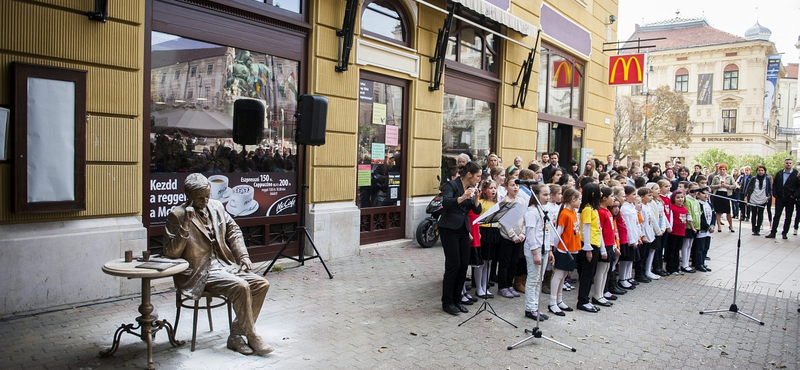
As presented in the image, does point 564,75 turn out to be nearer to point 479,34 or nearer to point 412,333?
point 479,34

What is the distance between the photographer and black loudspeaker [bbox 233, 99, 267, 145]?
274 inches

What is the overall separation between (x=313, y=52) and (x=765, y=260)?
378 inches

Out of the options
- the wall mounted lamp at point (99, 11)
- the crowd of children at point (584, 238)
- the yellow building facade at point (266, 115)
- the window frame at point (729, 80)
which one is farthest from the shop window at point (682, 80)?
the wall mounted lamp at point (99, 11)

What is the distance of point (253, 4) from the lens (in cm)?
756

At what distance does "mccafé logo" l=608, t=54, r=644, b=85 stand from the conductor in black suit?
42.8 ft

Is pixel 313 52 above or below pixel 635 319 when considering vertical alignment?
above

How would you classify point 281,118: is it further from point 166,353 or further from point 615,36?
point 615,36

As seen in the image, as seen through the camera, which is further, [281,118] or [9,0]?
[281,118]

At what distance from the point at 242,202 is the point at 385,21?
177 inches

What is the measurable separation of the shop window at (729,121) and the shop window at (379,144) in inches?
2240

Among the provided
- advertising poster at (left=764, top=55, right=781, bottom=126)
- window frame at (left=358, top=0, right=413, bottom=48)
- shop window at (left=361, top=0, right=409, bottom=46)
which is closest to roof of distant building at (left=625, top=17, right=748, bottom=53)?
advertising poster at (left=764, top=55, right=781, bottom=126)

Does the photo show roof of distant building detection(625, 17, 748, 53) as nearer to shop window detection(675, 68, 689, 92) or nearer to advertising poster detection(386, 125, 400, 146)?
shop window detection(675, 68, 689, 92)

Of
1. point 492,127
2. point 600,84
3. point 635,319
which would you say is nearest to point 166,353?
point 635,319

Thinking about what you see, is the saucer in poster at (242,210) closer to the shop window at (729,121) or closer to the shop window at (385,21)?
the shop window at (385,21)
